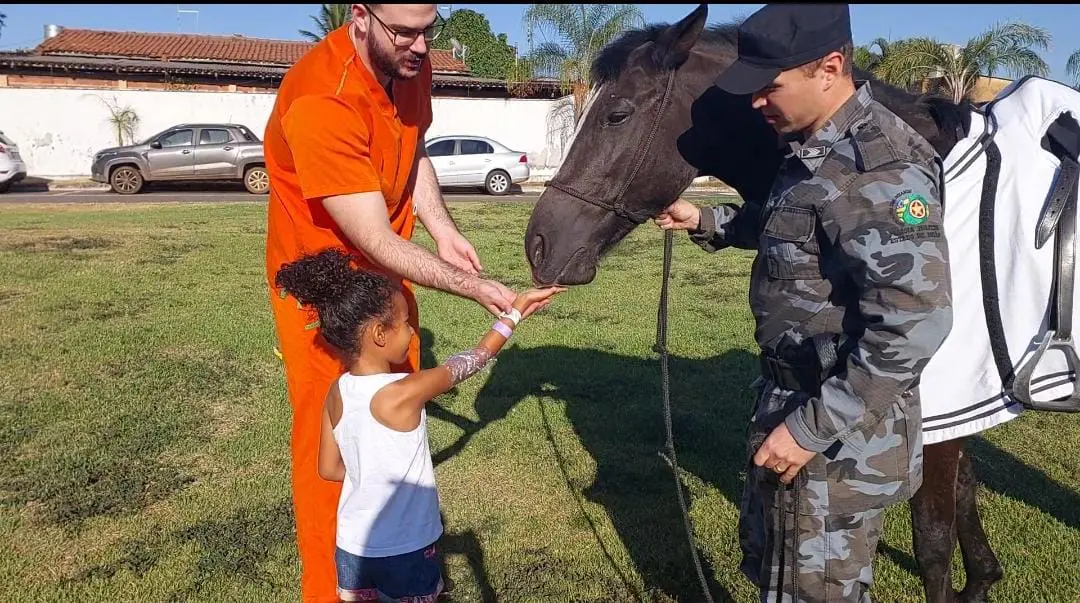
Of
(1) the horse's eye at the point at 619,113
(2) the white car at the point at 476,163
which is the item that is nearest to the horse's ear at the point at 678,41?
(1) the horse's eye at the point at 619,113

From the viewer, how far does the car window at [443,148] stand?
19781 millimetres

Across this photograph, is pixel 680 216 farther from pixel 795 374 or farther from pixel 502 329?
pixel 795 374

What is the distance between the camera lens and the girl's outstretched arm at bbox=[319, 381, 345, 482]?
243cm

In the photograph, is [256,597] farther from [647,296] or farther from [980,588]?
[647,296]

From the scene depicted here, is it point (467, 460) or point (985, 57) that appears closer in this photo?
point (467, 460)

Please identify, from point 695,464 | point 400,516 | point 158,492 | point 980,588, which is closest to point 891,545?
point 980,588

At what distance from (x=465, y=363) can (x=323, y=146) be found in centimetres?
80

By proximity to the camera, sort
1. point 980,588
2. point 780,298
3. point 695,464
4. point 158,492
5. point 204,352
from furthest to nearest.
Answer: point 204,352 → point 695,464 → point 158,492 → point 980,588 → point 780,298

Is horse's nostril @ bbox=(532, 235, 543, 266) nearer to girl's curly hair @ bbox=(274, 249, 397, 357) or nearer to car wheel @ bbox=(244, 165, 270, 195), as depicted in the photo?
girl's curly hair @ bbox=(274, 249, 397, 357)

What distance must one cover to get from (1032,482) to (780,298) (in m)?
2.98

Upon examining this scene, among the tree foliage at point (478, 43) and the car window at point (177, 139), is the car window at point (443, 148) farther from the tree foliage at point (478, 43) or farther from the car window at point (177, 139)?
the tree foliage at point (478, 43)

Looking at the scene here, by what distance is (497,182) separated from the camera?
2009cm

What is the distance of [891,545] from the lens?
3541 mm

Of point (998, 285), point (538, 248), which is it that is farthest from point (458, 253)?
point (998, 285)
